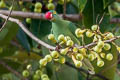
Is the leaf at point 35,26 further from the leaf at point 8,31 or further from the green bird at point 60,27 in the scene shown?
the green bird at point 60,27

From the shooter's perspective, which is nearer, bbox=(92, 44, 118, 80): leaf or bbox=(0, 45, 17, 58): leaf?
bbox=(92, 44, 118, 80): leaf

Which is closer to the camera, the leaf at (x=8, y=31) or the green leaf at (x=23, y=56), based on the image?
the leaf at (x=8, y=31)

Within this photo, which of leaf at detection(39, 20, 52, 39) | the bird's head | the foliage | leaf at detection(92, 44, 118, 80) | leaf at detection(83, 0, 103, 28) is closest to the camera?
the foliage

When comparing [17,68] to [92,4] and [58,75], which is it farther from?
[92,4]

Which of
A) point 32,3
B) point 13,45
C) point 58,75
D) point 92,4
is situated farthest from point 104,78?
point 13,45

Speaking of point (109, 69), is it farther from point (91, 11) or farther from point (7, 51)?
point (7, 51)

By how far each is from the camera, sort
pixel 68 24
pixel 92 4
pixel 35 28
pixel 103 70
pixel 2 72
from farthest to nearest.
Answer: pixel 2 72 < pixel 35 28 < pixel 103 70 < pixel 92 4 < pixel 68 24

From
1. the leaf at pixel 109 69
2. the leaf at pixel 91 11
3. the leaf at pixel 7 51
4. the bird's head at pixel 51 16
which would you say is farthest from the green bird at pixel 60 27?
the leaf at pixel 7 51

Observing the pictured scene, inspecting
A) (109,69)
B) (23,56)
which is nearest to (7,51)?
(23,56)

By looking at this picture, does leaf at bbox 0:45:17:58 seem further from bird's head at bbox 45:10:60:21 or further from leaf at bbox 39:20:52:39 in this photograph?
bird's head at bbox 45:10:60:21

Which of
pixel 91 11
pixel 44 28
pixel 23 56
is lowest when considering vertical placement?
pixel 23 56

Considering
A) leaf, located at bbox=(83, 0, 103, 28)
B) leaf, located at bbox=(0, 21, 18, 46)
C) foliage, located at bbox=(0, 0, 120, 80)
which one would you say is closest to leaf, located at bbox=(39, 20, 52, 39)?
foliage, located at bbox=(0, 0, 120, 80)

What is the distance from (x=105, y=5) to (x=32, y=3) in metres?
0.61

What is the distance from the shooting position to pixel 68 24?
4.25ft
